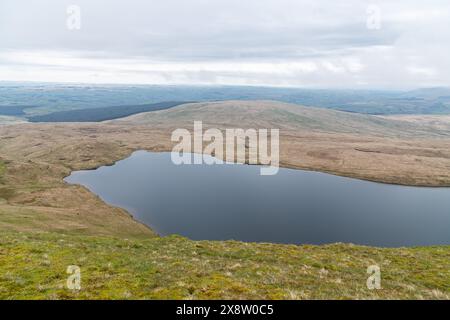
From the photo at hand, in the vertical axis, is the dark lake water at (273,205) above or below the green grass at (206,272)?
below

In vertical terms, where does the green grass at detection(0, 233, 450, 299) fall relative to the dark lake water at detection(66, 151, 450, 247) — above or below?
above

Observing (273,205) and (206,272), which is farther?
(273,205)

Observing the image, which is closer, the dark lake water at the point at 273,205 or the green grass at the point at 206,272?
the green grass at the point at 206,272

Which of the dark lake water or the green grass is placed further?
the dark lake water
